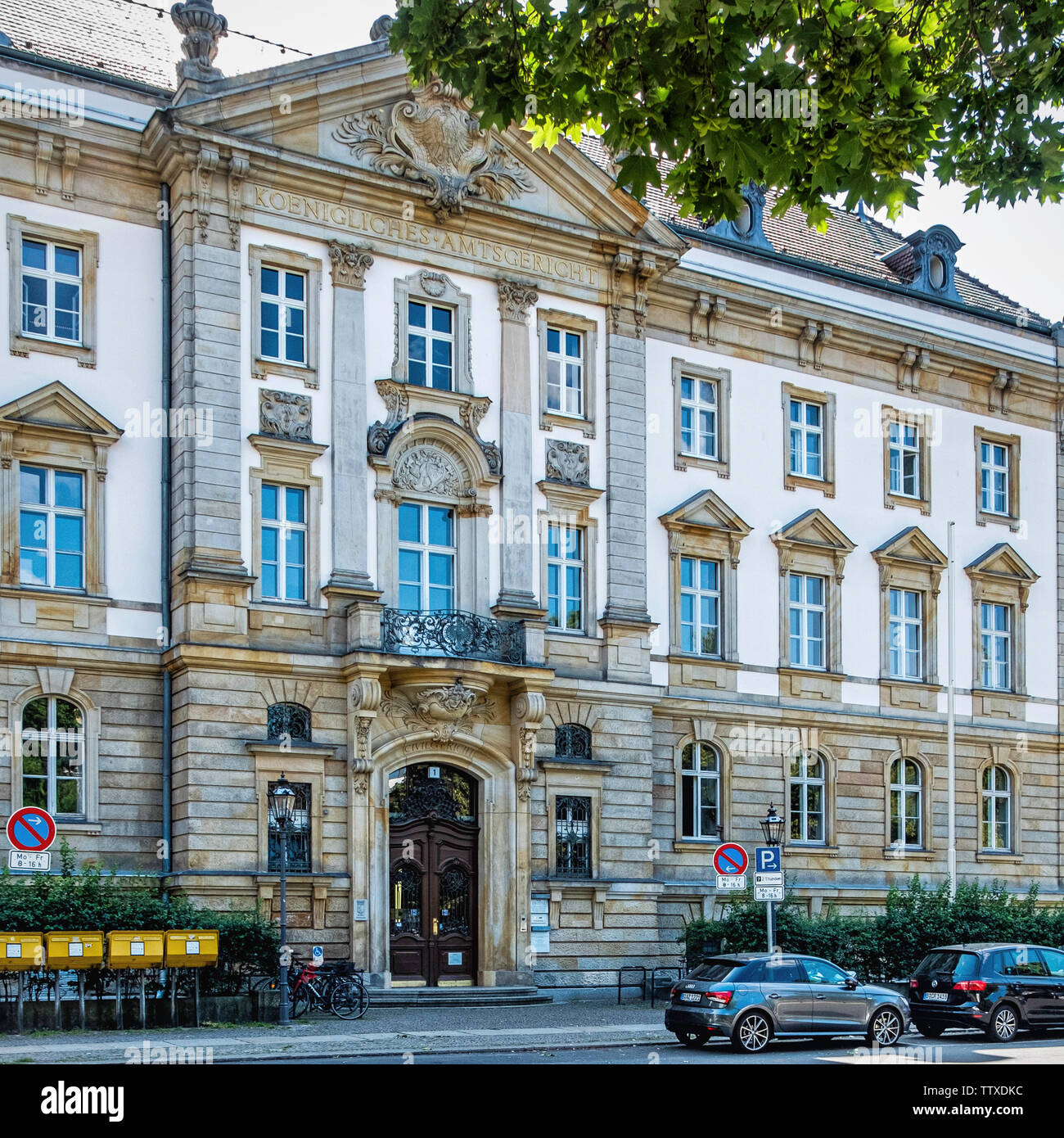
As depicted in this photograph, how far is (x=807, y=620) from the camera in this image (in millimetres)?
36844

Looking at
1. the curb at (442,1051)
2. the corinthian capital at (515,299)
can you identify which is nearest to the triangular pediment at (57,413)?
the corinthian capital at (515,299)

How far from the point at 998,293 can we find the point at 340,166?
68.4ft

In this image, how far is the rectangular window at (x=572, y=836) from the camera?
3152 centimetres

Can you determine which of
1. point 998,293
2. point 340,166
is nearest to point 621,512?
point 340,166

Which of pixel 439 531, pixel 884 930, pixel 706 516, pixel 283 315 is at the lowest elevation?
pixel 884 930

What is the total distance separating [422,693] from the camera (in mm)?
29750

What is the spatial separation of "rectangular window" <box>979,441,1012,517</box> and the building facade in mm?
2143

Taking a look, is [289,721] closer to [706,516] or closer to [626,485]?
[626,485]

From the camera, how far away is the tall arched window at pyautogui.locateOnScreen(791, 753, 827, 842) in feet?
117

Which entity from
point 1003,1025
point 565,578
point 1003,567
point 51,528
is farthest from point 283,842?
point 1003,567

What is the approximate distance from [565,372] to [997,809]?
15213mm

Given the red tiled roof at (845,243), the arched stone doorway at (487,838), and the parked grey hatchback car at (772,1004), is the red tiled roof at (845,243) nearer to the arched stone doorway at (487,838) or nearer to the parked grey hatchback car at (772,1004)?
the arched stone doorway at (487,838)

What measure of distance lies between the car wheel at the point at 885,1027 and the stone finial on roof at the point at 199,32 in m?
19.1
